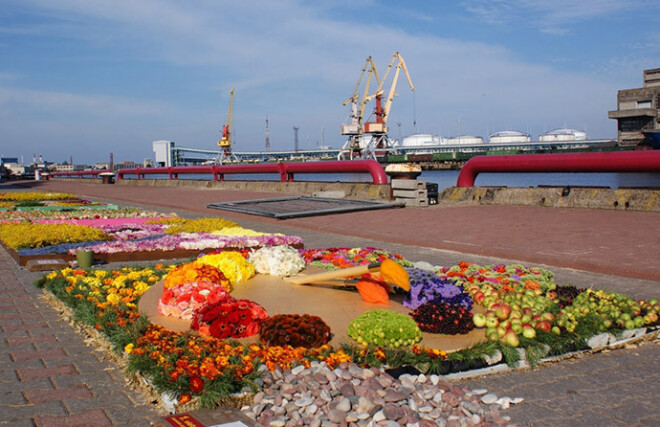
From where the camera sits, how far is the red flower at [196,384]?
386 centimetres

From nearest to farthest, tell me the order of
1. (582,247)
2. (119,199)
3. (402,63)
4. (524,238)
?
(582,247)
(524,238)
(119,199)
(402,63)

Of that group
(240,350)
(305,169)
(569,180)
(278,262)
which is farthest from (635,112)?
(240,350)

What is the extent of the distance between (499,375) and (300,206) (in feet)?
46.5

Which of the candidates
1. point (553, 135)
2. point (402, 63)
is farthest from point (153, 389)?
point (553, 135)

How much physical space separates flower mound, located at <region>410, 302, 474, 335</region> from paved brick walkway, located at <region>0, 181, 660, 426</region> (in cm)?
76

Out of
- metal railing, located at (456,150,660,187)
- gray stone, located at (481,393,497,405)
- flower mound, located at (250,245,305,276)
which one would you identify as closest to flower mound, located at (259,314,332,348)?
gray stone, located at (481,393,497,405)

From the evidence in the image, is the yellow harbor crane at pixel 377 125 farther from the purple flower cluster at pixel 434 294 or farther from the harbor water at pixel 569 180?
the purple flower cluster at pixel 434 294

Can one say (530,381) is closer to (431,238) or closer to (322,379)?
(322,379)

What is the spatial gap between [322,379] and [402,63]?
4956 inches

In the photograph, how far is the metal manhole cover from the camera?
16188 millimetres

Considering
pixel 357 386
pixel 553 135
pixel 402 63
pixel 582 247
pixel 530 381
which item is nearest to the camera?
pixel 357 386

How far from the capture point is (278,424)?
3.47 m

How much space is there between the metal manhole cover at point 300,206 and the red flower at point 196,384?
37.4 feet

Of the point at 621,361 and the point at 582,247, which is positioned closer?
the point at 621,361
